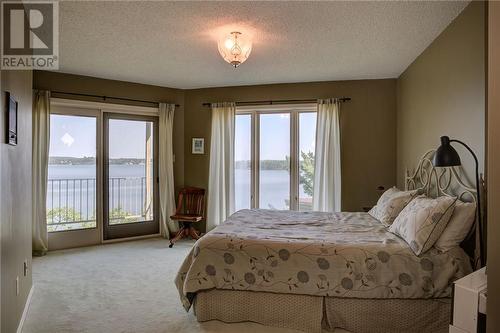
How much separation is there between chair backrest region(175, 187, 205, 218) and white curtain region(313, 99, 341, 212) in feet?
6.09

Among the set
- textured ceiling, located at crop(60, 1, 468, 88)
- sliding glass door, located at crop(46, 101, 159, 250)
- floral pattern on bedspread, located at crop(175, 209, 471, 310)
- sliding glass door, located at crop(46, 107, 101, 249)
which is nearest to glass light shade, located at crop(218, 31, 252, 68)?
textured ceiling, located at crop(60, 1, 468, 88)

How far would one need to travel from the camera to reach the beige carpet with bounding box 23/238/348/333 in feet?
7.84

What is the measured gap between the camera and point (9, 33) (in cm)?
212

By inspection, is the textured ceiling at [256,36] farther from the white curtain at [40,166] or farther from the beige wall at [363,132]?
the white curtain at [40,166]

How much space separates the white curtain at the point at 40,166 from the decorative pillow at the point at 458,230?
4.69 m

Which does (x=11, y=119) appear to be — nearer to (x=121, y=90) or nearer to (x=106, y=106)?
(x=106, y=106)

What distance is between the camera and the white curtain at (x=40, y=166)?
13.9 ft

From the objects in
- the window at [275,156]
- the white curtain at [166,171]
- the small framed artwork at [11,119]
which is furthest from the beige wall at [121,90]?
the small framed artwork at [11,119]

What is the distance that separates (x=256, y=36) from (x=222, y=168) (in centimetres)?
250

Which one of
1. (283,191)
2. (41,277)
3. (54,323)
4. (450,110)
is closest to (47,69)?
(41,277)

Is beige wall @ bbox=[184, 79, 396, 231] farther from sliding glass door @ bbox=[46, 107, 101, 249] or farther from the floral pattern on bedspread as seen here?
sliding glass door @ bbox=[46, 107, 101, 249]

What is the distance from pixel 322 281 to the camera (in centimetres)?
227

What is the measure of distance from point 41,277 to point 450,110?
4.51 metres

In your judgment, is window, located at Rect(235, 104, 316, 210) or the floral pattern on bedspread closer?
the floral pattern on bedspread
